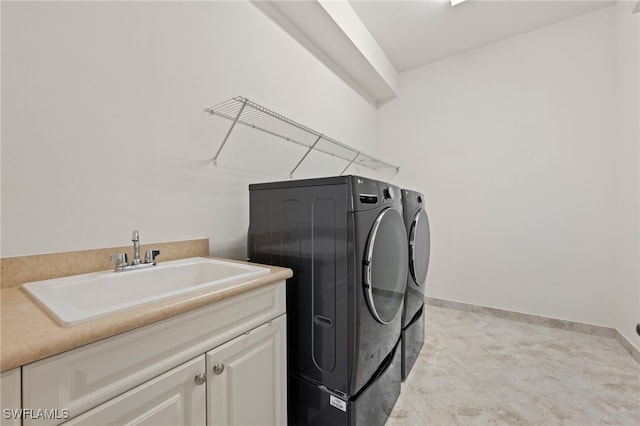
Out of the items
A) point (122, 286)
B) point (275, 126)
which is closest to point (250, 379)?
point (122, 286)

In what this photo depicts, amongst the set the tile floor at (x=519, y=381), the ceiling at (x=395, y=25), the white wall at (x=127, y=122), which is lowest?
the tile floor at (x=519, y=381)

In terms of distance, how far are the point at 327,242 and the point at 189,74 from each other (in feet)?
4.09

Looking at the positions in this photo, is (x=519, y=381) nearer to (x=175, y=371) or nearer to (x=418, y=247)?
(x=418, y=247)

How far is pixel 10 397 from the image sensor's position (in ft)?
1.63

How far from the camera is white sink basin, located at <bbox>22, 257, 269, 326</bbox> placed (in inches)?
26.9

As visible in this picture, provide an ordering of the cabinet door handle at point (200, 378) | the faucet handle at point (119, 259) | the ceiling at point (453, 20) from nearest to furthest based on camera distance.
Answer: the cabinet door handle at point (200, 378) < the faucet handle at point (119, 259) < the ceiling at point (453, 20)

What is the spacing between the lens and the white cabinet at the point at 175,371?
57 centimetres

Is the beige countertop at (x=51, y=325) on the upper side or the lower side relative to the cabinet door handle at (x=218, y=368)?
upper

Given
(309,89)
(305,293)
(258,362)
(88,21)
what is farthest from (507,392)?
(88,21)

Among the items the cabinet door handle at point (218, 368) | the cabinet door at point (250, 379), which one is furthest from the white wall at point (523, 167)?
the cabinet door handle at point (218, 368)

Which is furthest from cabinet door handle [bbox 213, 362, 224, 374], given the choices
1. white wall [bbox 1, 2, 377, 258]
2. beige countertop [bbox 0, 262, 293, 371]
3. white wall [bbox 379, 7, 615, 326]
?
white wall [bbox 379, 7, 615, 326]

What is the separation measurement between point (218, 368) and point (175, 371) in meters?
0.16

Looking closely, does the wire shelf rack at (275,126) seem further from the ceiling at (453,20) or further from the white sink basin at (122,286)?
the ceiling at (453,20)

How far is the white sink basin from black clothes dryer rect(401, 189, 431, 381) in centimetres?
113
